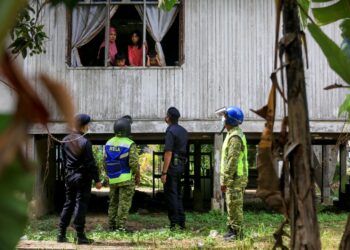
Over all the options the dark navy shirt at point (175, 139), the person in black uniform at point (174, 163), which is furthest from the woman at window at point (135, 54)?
the dark navy shirt at point (175, 139)

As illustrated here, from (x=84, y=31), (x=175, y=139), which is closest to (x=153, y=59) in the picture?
(x=84, y=31)

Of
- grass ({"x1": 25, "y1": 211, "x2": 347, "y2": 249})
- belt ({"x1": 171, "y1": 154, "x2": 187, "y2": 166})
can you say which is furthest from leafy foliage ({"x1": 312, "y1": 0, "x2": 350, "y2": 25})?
belt ({"x1": 171, "y1": 154, "x2": 187, "y2": 166})

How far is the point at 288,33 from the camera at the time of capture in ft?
3.80

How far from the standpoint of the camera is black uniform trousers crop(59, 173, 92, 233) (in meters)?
6.75

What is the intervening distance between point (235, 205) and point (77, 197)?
6.23 feet

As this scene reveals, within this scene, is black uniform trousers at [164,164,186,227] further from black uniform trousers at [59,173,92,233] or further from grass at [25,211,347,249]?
black uniform trousers at [59,173,92,233]

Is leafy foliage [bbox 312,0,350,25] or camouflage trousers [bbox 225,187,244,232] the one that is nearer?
leafy foliage [bbox 312,0,350,25]

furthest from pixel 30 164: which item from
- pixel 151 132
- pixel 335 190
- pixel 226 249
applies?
pixel 335 190

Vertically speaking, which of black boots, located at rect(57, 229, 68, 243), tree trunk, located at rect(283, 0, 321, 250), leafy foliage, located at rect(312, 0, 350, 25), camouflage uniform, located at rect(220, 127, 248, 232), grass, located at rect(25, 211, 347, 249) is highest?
leafy foliage, located at rect(312, 0, 350, 25)

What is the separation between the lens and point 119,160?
24.5 ft

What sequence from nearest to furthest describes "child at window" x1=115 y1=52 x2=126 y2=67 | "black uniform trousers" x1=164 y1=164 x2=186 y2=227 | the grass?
the grass → "black uniform trousers" x1=164 y1=164 x2=186 y2=227 → "child at window" x1=115 y1=52 x2=126 y2=67

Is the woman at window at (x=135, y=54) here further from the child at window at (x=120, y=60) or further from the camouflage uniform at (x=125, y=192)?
the camouflage uniform at (x=125, y=192)

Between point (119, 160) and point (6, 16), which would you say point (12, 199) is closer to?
point (6, 16)

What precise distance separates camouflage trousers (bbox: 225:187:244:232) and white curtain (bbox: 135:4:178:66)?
3675mm
